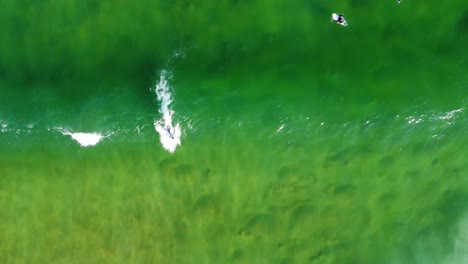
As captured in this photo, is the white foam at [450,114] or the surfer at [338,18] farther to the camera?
the white foam at [450,114]

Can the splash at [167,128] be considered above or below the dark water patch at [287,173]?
above

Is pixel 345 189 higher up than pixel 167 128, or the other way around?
pixel 167 128

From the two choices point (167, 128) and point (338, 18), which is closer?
point (338, 18)

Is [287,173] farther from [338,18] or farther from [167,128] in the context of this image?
[338,18]

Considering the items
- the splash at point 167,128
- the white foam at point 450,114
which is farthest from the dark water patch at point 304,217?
the white foam at point 450,114

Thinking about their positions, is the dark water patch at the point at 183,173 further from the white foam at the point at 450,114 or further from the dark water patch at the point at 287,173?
the white foam at the point at 450,114

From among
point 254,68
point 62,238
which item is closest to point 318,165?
point 254,68

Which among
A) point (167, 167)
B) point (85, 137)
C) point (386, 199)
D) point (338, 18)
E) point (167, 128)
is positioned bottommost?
point (386, 199)

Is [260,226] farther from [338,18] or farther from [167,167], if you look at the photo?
[338,18]

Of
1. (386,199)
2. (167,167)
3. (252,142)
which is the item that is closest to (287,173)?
(252,142)

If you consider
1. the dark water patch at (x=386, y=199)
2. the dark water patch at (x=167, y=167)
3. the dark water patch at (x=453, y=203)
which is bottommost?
the dark water patch at (x=453, y=203)
